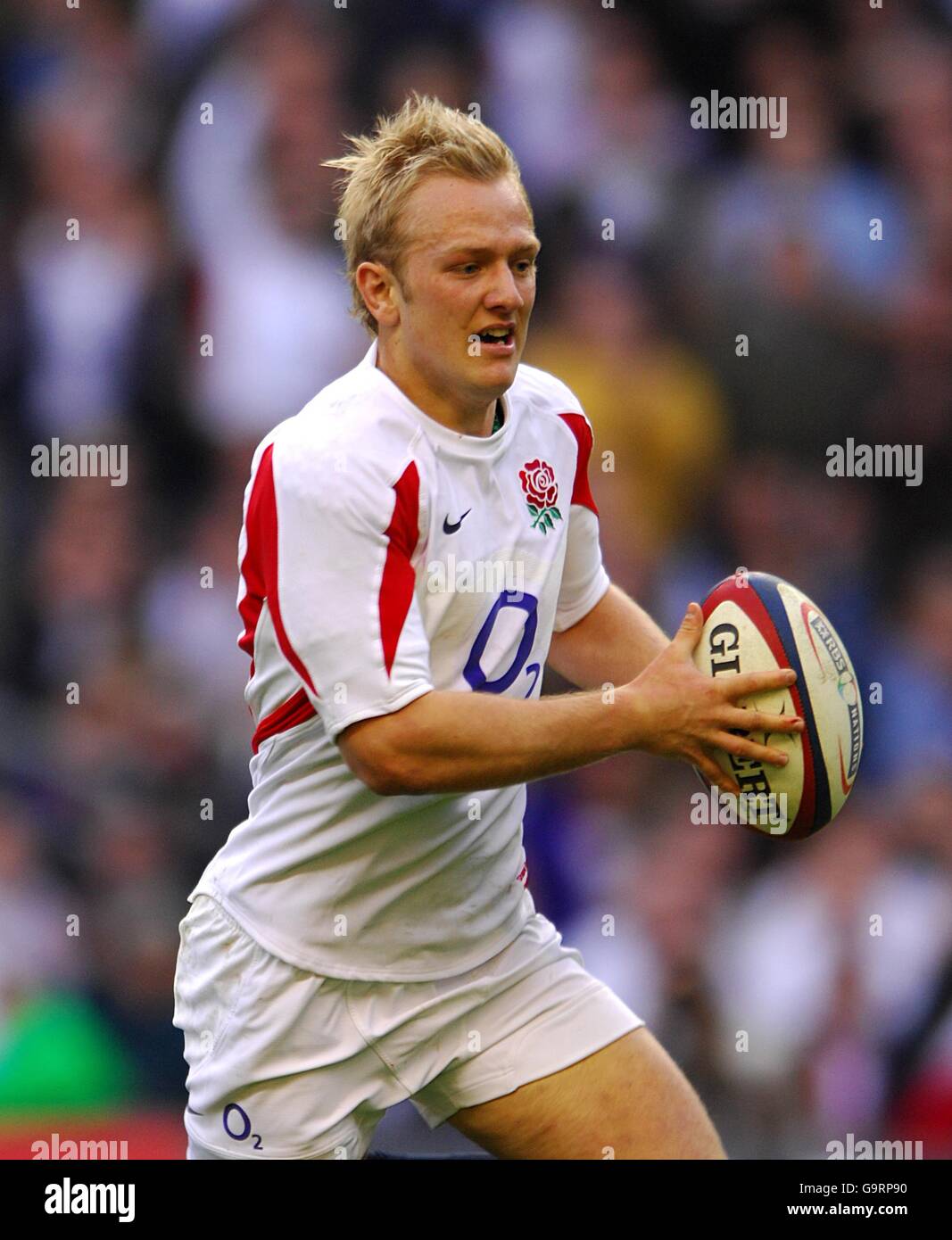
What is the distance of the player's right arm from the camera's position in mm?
3139

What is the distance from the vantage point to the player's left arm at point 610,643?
13.0 feet

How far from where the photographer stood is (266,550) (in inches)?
129

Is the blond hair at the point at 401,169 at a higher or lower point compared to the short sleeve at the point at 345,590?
higher

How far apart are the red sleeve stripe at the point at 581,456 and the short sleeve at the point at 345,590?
64 centimetres

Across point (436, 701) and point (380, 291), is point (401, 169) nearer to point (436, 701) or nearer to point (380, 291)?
point (380, 291)

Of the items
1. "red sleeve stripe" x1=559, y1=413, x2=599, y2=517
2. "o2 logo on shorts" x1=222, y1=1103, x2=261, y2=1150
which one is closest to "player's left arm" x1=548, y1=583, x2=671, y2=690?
"red sleeve stripe" x1=559, y1=413, x2=599, y2=517

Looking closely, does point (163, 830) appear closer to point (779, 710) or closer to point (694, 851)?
point (694, 851)

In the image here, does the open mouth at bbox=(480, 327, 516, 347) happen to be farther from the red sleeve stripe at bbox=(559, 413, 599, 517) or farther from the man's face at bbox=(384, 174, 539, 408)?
the red sleeve stripe at bbox=(559, 413, 599, 517)

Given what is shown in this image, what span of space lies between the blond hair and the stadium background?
3.09 meters

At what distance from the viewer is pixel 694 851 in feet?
20.8

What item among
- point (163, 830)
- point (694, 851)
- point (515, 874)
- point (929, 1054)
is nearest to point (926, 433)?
point (694, 851)

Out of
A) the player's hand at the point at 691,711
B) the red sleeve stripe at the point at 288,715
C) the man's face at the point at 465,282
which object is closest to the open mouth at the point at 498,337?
the man's face at the point at 465,282

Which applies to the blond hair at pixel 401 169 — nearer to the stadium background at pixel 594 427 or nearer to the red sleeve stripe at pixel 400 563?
the red sleeve stripe at pixel 400 563

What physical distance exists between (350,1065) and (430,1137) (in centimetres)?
253
